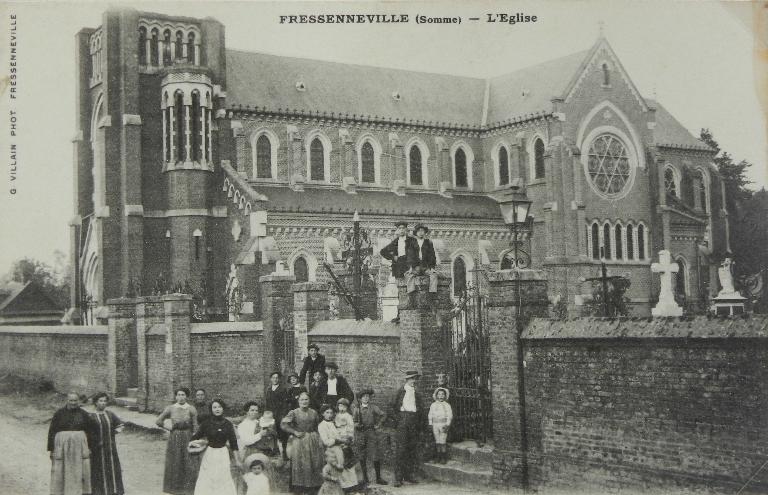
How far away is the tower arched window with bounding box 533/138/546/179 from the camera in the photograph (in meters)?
41.7

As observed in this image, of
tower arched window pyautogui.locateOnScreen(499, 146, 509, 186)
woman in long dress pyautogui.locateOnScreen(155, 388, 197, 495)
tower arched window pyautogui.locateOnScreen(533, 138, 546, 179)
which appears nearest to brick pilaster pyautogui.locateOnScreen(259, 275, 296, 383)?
woman in long dress pyautogui.locateOnScreen(155, 388, 197, 495)

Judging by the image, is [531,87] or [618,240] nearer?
[618,240]

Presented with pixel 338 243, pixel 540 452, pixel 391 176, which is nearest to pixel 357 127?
pixel 391 176

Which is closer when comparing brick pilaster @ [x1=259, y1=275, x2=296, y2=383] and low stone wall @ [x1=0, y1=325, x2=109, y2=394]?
brick pilaster @ [x1=259, y1=275, x2=296, y2=383]

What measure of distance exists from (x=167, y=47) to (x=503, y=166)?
57.4 feet

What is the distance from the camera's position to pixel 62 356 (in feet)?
92.0

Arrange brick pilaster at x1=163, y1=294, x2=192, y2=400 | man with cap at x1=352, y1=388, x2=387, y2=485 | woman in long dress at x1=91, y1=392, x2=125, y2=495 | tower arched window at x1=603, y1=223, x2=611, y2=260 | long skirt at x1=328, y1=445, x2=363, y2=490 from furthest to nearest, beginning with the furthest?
tower arched window at x1=603, y1=223, x2=611, y2=260
brick pilaster at x1=163, y1=294, x2=192, y2=400
man with cap at x1=352, y1=388, x2=387, y2=485
woman in long dress at x1=91, y1=392, x2=125, y2=495
long skirt at x1=328, y1=445, x2=363, y2=490

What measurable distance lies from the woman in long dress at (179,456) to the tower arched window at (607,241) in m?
31.5

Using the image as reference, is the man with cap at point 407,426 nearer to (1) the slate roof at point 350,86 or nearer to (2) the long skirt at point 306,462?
A: (2) the long skirt at point 306,462

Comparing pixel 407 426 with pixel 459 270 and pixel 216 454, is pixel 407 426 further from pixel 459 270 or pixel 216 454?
pixel 459 270

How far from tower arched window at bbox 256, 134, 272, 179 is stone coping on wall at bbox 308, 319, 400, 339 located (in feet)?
70.0

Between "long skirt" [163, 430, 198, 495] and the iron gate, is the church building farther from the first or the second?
"long skirt" [163, 430, 198, 495]

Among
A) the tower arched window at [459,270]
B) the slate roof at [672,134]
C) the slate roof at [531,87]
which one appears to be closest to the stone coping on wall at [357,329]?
the tower arched window at [459,270]

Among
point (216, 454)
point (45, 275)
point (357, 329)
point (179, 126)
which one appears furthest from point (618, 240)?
point (45, 275)
